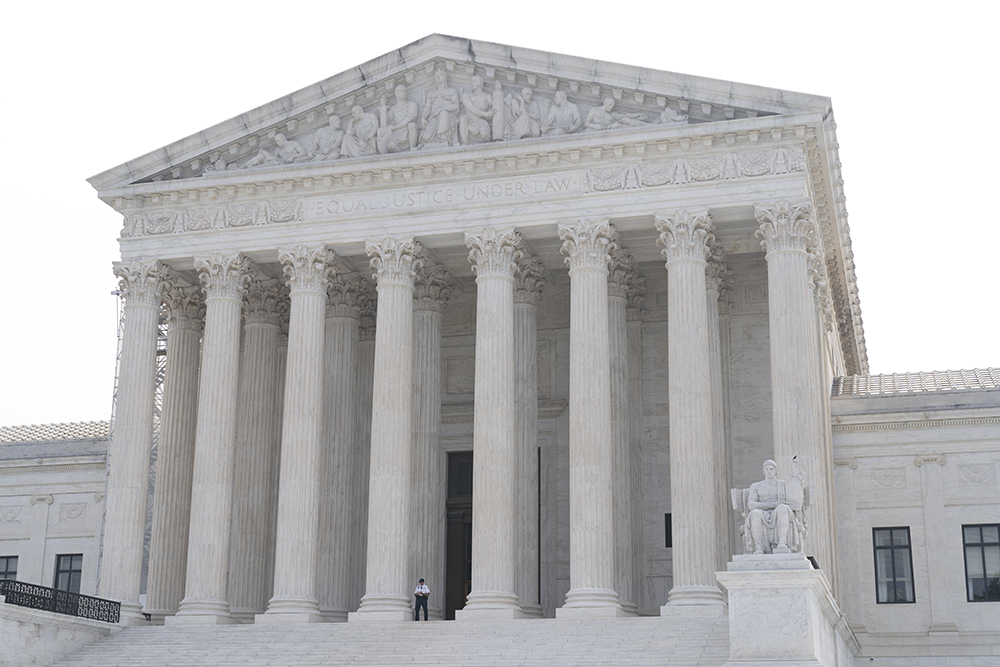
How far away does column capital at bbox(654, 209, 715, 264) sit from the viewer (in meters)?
37.8

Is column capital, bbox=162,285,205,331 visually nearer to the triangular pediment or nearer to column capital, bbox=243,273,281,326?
column capital, bbox=243,273,281,326

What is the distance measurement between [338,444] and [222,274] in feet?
23.6

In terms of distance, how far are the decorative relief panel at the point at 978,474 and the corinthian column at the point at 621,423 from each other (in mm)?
11067

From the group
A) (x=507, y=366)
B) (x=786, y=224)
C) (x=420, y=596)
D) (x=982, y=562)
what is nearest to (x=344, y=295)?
(x=507, y=366)

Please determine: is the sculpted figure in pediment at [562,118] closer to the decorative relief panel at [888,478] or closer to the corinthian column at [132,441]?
the corinthian column at [132,441]

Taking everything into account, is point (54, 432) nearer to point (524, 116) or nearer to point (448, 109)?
point (448, 109)

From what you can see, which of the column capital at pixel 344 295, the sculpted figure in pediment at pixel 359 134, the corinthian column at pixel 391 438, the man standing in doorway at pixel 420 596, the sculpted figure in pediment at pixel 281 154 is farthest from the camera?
the column capital at pixel 344 295

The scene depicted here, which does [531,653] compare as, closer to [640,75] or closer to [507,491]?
[507,491]

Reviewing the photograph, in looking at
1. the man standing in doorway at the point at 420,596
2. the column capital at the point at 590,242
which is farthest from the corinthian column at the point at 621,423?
the man standing in doorway at the point at 420,596

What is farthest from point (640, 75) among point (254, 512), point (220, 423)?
point (254, 512)

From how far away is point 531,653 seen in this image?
32031 mm

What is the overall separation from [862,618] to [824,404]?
23.8 ft

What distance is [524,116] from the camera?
131 ft

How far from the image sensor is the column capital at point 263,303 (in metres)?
45.5
